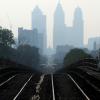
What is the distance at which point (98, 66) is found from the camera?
41.0 meters

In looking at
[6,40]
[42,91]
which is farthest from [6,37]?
[42,91]

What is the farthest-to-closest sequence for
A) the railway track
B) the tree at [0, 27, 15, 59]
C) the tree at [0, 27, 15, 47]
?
1. the tree at [0, 27, 15, 47]
2. the tree at [0, 27, 15, 59]
3. the railway track

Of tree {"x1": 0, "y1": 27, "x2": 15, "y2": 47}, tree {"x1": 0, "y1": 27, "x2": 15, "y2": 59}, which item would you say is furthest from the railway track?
tree {"x1": 0, "y1": 27, "x2": 15, "y2": 47}

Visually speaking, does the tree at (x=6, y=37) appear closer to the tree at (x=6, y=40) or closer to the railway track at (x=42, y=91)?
the tree at (x=6, y=40)

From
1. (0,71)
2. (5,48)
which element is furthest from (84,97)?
(5,48)

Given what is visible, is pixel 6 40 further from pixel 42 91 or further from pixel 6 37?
pixel 42 91

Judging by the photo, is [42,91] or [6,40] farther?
[6,40]

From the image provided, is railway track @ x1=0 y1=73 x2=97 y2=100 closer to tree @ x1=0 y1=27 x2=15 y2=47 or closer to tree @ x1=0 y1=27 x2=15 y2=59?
tree @ x1=0 y1=27 x2=15 y2=59

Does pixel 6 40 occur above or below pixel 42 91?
above

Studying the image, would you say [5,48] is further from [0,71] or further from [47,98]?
[47,98]

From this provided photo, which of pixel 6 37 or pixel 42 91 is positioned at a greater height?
pixel 6 37

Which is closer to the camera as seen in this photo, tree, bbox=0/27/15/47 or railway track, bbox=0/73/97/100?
railway track, bbox=0/73/97/100

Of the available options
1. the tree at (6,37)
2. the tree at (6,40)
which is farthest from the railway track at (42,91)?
the tree at (6,37)

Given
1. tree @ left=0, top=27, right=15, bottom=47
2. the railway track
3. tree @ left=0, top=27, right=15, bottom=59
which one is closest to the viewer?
the railway track
